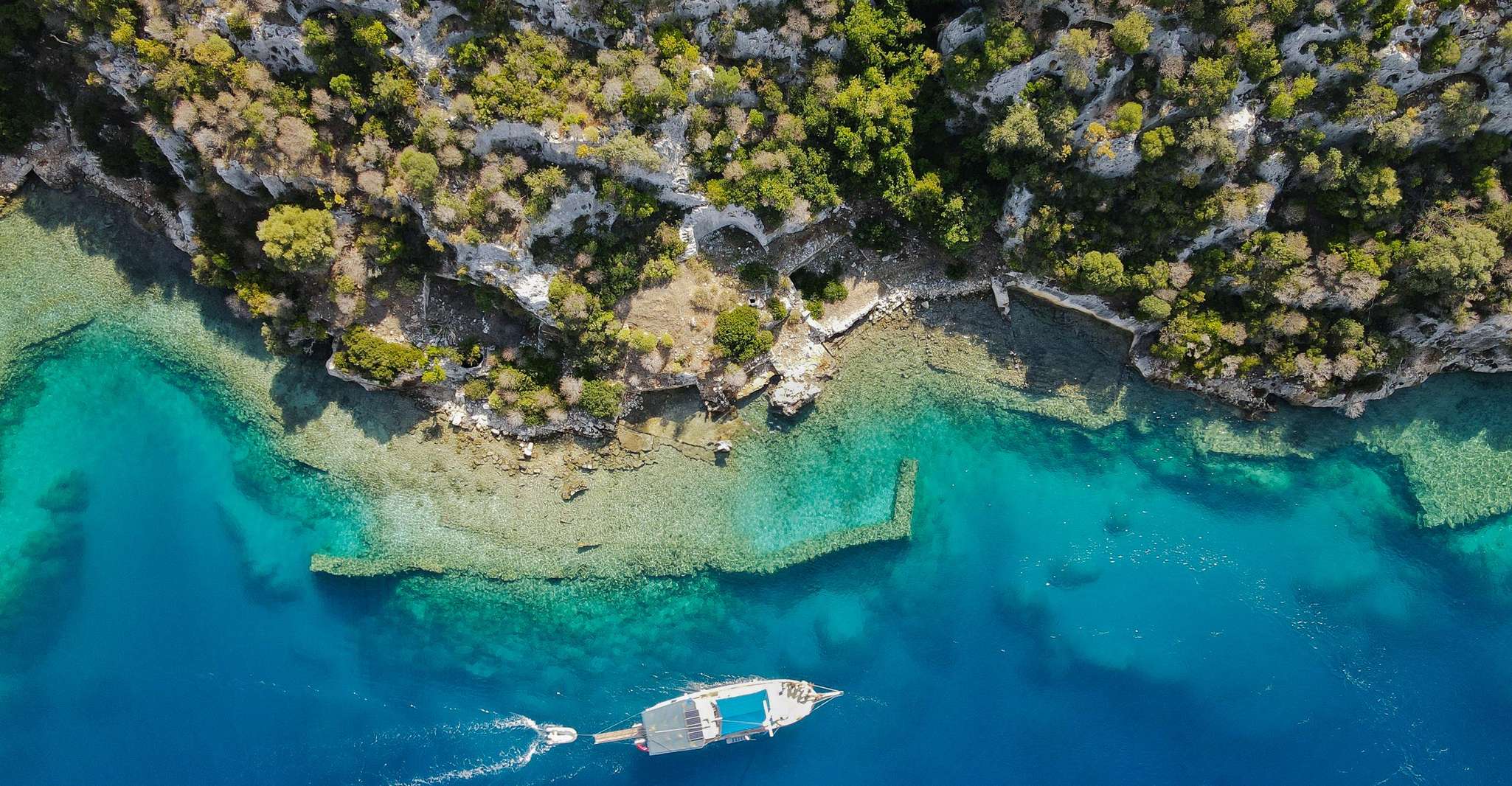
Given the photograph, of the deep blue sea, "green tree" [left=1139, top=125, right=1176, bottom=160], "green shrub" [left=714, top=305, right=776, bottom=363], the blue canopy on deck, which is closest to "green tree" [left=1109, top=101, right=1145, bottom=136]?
"green tree" [left=1139, top=125, right=1176, bottom=160]

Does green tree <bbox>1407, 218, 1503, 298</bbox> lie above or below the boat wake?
above

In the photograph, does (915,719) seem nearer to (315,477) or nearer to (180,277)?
(315,477)

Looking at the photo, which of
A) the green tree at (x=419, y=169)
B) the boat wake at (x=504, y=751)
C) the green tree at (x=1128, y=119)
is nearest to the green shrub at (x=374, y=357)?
the green tree at (x=419, y=169)

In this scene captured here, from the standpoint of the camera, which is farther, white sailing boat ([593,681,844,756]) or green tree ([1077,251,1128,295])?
white sailing boat ([593,681,844,756])

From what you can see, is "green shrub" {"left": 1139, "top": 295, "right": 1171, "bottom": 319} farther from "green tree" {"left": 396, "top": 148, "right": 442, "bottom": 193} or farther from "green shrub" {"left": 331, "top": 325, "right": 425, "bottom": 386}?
"green shrub" {"left": 331, "top": 325, "right": 425, "bottom": 386}

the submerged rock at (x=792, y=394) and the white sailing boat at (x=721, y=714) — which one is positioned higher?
the submerged rock at (x=792, y=394)

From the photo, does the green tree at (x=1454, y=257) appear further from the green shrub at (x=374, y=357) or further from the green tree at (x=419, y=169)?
the green shrub at (x=374, y=357)

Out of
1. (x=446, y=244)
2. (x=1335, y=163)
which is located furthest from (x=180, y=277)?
(x=1335, y=163)
